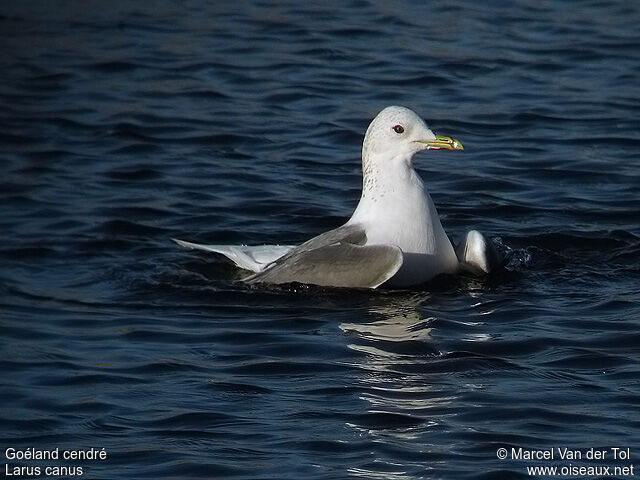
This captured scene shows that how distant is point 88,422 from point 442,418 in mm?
1625

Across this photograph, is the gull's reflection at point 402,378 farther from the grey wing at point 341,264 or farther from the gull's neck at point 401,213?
the gull's neck at point 401,213

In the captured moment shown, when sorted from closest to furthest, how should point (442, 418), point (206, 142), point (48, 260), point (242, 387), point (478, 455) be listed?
point (478, 455), point (442, 418), point (242, 387), point (48, 260), point (206, 142)

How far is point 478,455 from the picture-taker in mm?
6719

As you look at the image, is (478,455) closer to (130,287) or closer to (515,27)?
(130,287)

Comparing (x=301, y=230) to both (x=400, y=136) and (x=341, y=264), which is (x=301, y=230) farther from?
(x=341, y=264)

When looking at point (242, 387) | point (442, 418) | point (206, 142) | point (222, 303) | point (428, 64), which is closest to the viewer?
point (442, 418)

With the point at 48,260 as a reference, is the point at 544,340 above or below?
below

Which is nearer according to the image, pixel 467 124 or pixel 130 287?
pixel 130 287

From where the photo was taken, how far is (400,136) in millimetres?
9555

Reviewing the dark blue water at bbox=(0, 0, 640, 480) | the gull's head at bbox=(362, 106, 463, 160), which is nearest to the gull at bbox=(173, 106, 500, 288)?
the gull's head at bbox=(362, 106, 463, 160)

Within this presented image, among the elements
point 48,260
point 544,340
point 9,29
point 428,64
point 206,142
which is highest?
point 9,29

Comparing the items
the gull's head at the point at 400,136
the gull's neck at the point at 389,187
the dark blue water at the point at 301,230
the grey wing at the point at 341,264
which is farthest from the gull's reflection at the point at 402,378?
the gull's head at the point at 400,136

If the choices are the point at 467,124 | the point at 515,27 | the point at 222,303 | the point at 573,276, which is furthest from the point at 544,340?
A: the point at 515,27

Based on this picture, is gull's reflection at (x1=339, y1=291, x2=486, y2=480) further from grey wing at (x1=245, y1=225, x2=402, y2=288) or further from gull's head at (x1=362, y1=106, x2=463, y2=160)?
gull's head at (x1=362, y1=106, x2=463, y2=160)
